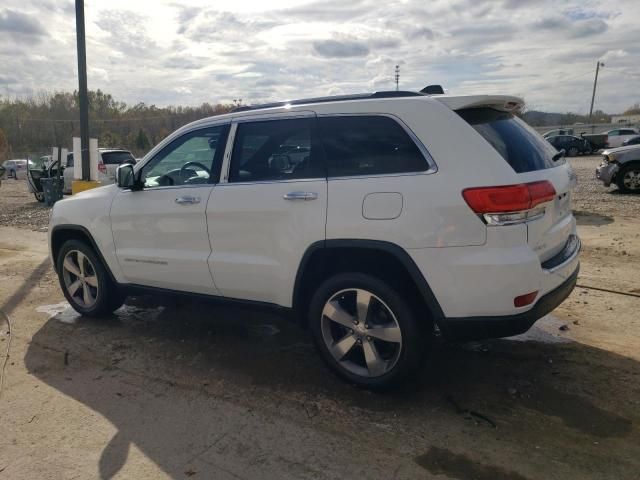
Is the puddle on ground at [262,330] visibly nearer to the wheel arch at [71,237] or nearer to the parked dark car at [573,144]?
the wheel arch at [71,237]

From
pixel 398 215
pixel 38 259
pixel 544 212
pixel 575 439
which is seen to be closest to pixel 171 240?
pixel 398 215

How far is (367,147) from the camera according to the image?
347 cm

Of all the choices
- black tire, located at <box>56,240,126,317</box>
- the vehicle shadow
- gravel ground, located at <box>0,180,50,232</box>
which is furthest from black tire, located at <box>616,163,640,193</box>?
gravel ground, located at <box>0,180,50,232</box>

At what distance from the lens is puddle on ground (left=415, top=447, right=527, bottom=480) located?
274 cm

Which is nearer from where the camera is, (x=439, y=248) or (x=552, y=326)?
(x=439, y=248)

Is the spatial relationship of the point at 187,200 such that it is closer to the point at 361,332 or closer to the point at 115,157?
the point at 361,332

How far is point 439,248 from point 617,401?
157 centimetres

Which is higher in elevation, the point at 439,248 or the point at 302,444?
the point at 439,248

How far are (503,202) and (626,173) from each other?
39.4 feet

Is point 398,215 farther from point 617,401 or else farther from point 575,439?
point 617,401

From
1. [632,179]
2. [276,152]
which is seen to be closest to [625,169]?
[632,179]

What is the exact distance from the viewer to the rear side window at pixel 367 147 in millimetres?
3320

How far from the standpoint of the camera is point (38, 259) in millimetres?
8242

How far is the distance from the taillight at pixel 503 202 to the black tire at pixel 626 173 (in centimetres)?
1180
